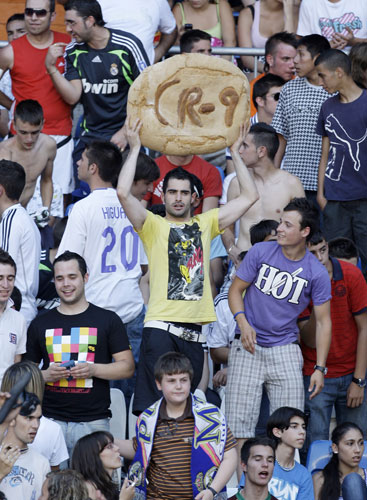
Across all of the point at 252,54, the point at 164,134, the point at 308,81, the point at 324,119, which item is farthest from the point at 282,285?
the point at 252,54

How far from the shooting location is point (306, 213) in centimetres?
724

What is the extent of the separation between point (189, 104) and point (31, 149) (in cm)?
217

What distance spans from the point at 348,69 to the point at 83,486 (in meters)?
4.49

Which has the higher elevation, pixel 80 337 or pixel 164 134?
pixel 164 134

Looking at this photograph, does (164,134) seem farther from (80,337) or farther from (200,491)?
(200,491)

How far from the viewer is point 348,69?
853 cm

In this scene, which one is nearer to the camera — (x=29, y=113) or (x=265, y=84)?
(x=29, y=113)

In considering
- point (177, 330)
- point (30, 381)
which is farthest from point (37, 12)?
point (30, 381)

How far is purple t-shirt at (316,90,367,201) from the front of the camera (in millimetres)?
8641

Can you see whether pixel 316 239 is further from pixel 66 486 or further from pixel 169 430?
pixel 66 486

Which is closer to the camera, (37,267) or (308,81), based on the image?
(37,267)

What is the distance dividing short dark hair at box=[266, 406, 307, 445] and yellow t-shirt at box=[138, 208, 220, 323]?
29.5 inches

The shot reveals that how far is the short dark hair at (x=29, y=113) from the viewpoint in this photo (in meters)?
8.64

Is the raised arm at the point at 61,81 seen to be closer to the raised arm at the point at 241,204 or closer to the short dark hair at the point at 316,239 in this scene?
the raised arm at the point at 241,204
